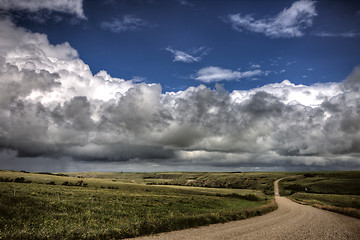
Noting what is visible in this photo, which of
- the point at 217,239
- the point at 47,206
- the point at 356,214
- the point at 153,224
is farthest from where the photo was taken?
the point at 356,214

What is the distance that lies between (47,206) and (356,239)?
30.8 meters

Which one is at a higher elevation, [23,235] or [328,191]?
[23,235]

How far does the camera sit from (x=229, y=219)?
86.4 ft

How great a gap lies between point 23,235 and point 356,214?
38.3 metres

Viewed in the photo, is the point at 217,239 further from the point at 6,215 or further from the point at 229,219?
the point at 6,215

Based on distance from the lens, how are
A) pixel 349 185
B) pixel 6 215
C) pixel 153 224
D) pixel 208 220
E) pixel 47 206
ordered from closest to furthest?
pixel 153 224
pixel 6 215
pixel 208 220
pixel 47 206
pixel 349 185

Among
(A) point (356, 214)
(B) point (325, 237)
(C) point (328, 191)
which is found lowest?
(C) point (328, 191)

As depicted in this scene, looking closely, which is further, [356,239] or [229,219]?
[229,219]

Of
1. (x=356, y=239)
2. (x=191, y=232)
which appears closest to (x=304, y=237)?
(x=356, y=239)

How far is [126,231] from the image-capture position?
1722 centimetres

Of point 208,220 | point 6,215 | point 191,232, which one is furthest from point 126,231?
point 6,215

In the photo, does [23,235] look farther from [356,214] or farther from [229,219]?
[356,214]

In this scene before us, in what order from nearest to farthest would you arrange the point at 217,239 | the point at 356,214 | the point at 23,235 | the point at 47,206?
the point at 23,235 → the point at 217,239 → the point at 47,206 → the point at 356,214

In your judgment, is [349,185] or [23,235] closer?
[23,235]
